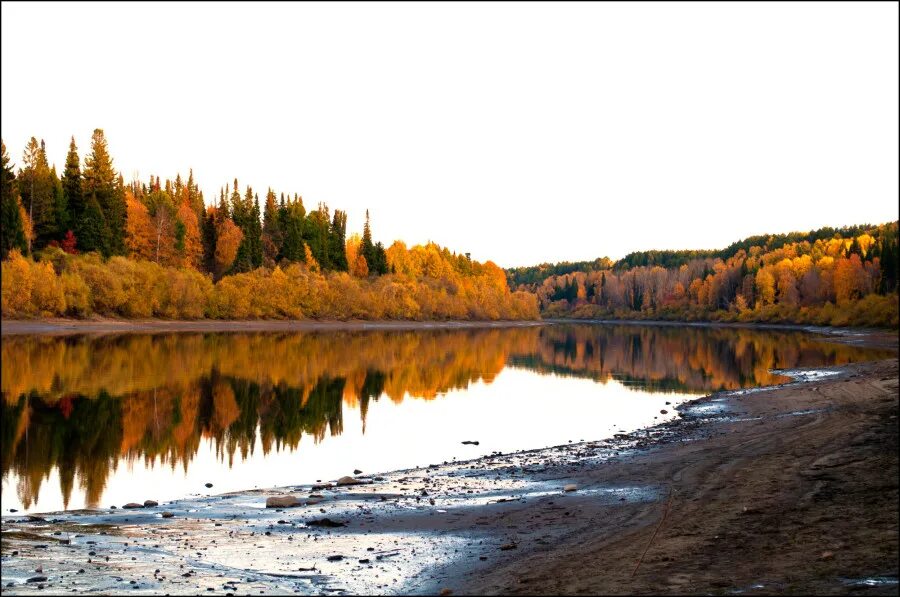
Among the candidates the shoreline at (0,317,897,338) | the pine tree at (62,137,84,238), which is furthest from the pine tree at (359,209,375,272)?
the pine tree at (62,137,84,238)

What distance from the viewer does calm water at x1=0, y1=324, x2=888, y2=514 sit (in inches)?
766

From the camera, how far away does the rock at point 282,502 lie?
15.3 m

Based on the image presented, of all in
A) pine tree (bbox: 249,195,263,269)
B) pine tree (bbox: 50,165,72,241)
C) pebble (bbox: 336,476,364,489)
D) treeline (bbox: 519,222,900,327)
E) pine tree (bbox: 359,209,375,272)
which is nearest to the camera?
pebble (bbox: 336,476,364,489)

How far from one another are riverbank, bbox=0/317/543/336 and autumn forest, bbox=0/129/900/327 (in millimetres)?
1194

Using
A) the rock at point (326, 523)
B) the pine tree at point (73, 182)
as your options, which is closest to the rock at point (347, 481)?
the rock at point (326, 523)

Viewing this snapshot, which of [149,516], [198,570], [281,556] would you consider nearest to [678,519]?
[281,556]

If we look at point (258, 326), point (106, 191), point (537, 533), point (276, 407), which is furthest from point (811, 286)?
point (537, 533)

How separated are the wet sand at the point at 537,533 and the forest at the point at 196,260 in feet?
74.9

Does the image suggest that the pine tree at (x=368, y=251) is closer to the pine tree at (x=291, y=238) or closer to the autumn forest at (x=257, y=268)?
the autumn forest at (x=257, y=268)

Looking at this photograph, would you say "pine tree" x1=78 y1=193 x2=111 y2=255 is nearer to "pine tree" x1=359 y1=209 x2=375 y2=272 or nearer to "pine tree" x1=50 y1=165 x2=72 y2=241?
"pine tree" x1=50 y1=165 x2=72 y2=241

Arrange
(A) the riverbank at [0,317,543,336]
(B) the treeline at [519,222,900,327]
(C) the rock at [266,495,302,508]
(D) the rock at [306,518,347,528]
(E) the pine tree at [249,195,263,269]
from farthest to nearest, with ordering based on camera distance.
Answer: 1. (E) the pine tree at [249,195,263,269]
2. (B) the treeline at [519,222,900,327]
3. (A) the riverbank at [0,317,543,336]
4. (C) the rock at [266,495,302,508]
5. (D) the rock at [306,518,347,528]

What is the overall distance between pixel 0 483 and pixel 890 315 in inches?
3336

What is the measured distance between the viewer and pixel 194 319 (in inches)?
3536

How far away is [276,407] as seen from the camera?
32.4 m
